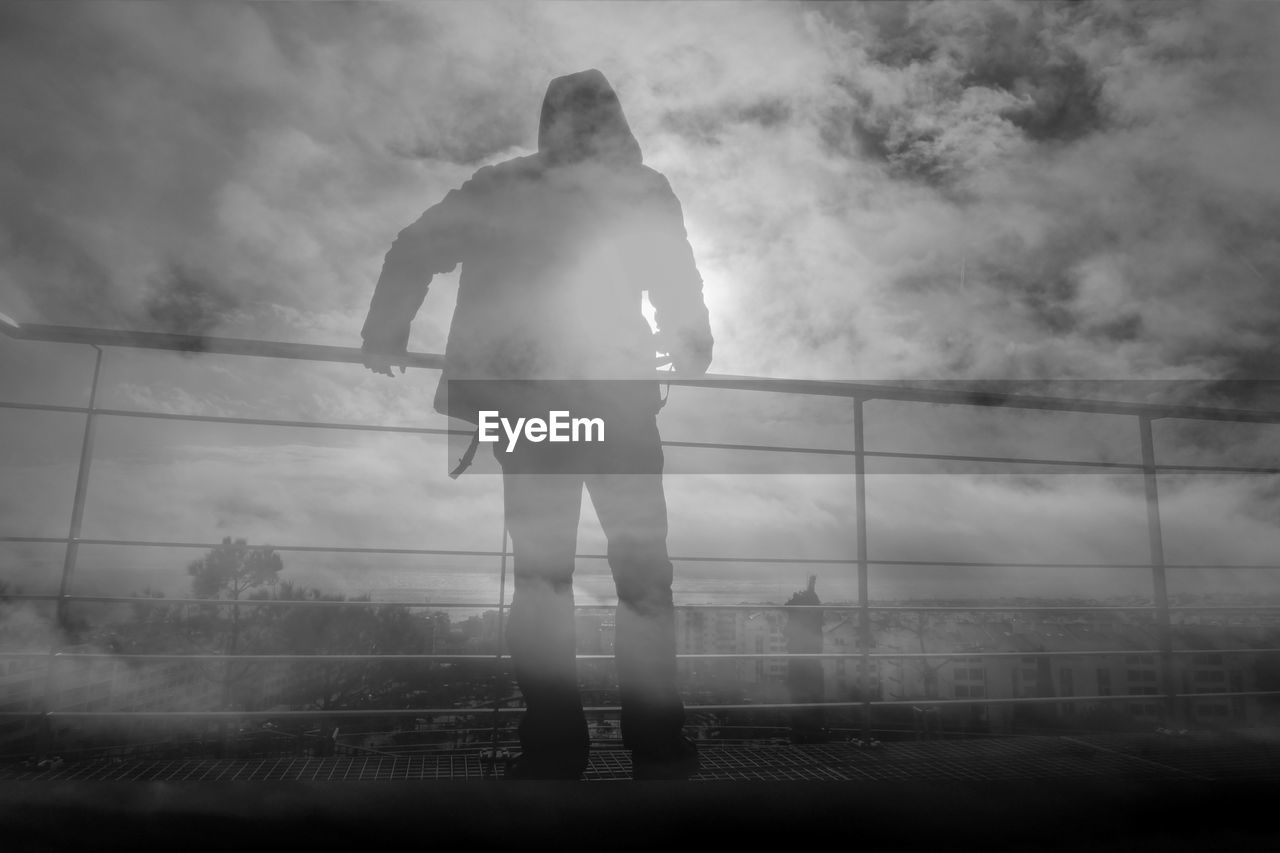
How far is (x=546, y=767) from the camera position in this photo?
1.08 meters

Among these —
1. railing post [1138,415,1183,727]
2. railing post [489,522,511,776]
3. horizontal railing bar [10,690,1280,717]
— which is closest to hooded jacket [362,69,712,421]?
railing post [489,522,511,776]

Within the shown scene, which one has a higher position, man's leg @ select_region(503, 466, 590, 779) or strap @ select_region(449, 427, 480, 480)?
strap @ select_region(449, 427, 480, 480)

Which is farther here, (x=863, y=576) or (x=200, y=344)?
(x=863, y=576)

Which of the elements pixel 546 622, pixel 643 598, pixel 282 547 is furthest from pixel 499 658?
pixel 282 547

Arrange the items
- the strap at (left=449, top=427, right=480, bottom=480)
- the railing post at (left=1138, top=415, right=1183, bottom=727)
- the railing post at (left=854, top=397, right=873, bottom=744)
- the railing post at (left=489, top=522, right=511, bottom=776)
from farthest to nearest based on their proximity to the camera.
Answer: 1. the railing post at (left=1138, top=415, right=1183, bottom=727)
2. the railing post at (left=854, top=397, right=873, bottom=744)
3. the railing post at (left=489, top=522, right=511, bottom=776)
4. the strap at (left=449, top=427, right=480, bottom=480)

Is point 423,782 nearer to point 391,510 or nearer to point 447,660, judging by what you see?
point 447,660

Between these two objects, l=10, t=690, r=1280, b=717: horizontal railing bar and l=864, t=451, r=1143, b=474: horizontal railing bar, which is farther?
l=864, t=451, r=1143, b=474: horizontal railing bar

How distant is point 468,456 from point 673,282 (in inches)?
18.5

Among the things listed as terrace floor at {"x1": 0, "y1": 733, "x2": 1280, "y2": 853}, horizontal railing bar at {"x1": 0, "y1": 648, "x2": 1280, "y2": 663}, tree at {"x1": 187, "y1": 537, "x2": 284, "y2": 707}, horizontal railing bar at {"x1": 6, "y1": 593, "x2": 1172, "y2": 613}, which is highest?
tree at {"x1": 187, "y1": 537, "x2": 284, "y2": 707}

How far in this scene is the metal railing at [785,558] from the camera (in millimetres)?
1260

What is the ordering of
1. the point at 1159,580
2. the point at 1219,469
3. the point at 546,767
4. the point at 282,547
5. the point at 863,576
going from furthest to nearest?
the point at 1219,469 < the point at 1159,580 < the point at 863,576 < the point at 282,547 < the point at 546,767

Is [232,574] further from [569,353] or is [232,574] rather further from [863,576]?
[863,576]

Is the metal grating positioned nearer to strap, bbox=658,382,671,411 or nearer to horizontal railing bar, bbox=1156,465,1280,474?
strap, bbox=658,382,671,411

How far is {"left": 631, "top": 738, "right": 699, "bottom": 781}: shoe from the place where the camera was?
109cm
